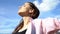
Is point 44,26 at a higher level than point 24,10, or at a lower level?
lower

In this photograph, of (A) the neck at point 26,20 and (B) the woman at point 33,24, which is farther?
(A) the neck at point 26,20

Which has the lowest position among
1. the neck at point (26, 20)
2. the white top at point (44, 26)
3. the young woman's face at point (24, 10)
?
the white top at point (44, 26)

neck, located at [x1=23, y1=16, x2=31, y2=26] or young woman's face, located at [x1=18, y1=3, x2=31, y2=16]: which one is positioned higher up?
young woman's face, located at [x1=18, y1=3, x2=31, y2=16]

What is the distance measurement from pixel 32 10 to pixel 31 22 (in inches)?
3.3

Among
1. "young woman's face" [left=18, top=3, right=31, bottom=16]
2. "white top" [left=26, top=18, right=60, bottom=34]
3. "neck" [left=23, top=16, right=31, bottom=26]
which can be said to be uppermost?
"young woman's face" [left=18, top=3, right=31, bottom=16]

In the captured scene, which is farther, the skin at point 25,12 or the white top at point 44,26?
the skin at point 25,12

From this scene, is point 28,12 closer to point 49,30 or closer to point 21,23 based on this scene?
point 21,23

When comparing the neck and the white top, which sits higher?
the neck

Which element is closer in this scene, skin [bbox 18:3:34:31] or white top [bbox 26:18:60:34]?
white top [bbox 26:18:60:34]

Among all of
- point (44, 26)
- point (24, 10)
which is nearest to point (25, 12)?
point (24, 10)

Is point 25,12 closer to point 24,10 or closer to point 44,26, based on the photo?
point 24,10

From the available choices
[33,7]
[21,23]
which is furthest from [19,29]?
[33,7]

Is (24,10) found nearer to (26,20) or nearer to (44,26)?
(26,20)

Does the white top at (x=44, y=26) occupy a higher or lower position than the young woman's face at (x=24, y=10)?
lower
